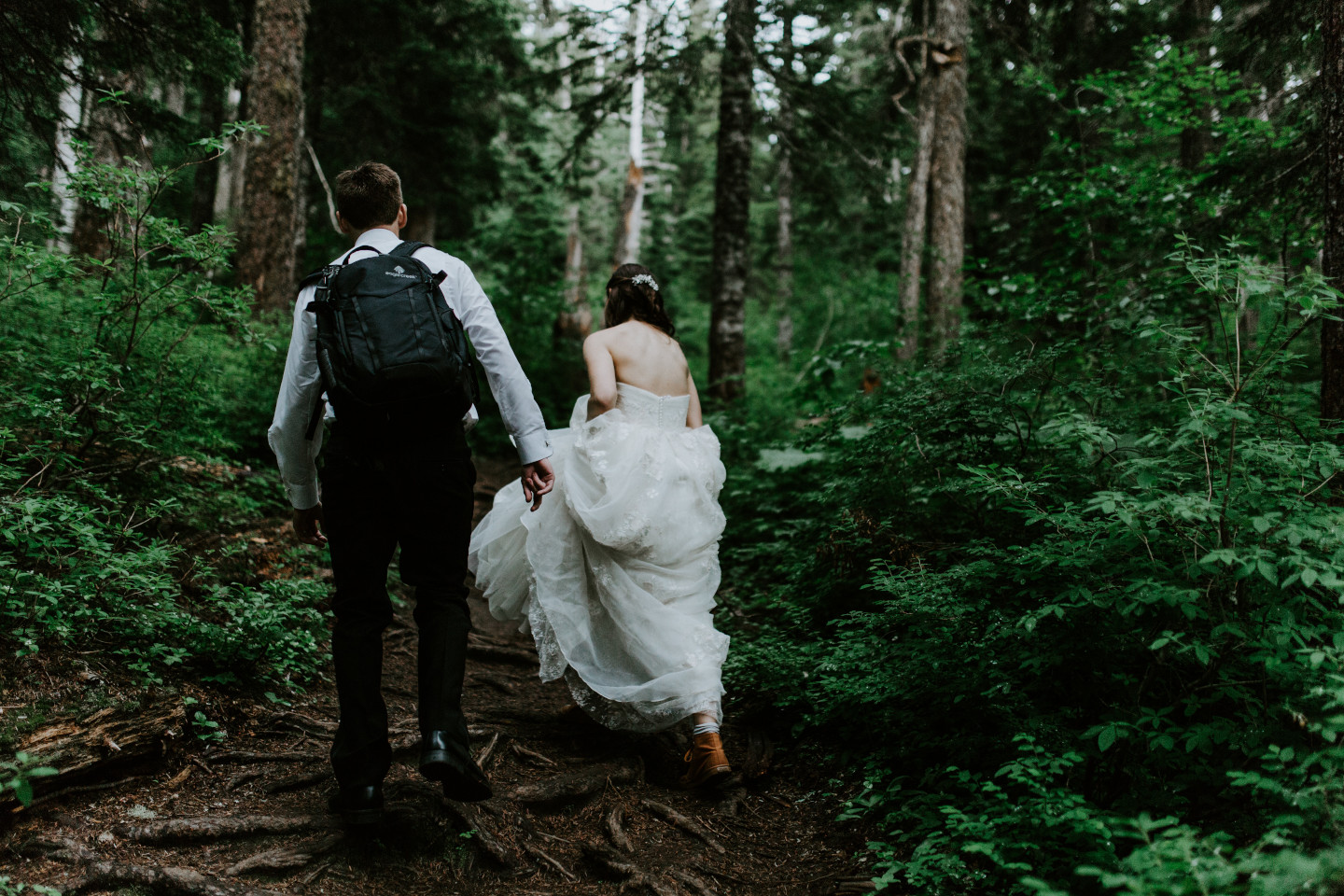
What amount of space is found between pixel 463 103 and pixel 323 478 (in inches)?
550

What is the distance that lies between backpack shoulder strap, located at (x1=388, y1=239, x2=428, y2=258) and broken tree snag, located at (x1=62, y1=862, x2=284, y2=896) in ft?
7.09

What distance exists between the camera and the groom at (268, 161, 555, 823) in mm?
2871

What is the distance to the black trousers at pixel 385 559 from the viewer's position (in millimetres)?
2900

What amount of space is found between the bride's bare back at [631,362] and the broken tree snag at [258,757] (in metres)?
2.08

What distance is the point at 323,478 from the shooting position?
9.84 feet

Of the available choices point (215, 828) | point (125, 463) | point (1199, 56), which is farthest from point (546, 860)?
point (1199, 56)

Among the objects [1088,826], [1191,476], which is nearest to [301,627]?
[1088,826]

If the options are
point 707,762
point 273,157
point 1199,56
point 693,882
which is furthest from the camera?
point 1199,56

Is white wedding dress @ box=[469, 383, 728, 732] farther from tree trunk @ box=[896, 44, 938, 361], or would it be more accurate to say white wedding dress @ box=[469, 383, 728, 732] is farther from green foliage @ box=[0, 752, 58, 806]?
tree trunk @ box=[896, 44, 938, 361]

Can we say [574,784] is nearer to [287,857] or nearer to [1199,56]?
[287,857]

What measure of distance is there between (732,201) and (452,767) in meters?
9.87

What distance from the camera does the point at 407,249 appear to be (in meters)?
3.09

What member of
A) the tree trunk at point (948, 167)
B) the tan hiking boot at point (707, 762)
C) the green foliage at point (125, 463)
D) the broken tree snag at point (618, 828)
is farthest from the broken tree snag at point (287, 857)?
the tree trunk at point (948, 167)

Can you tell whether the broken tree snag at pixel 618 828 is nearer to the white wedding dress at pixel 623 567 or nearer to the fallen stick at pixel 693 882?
the fallen stick at pixel 693 882
